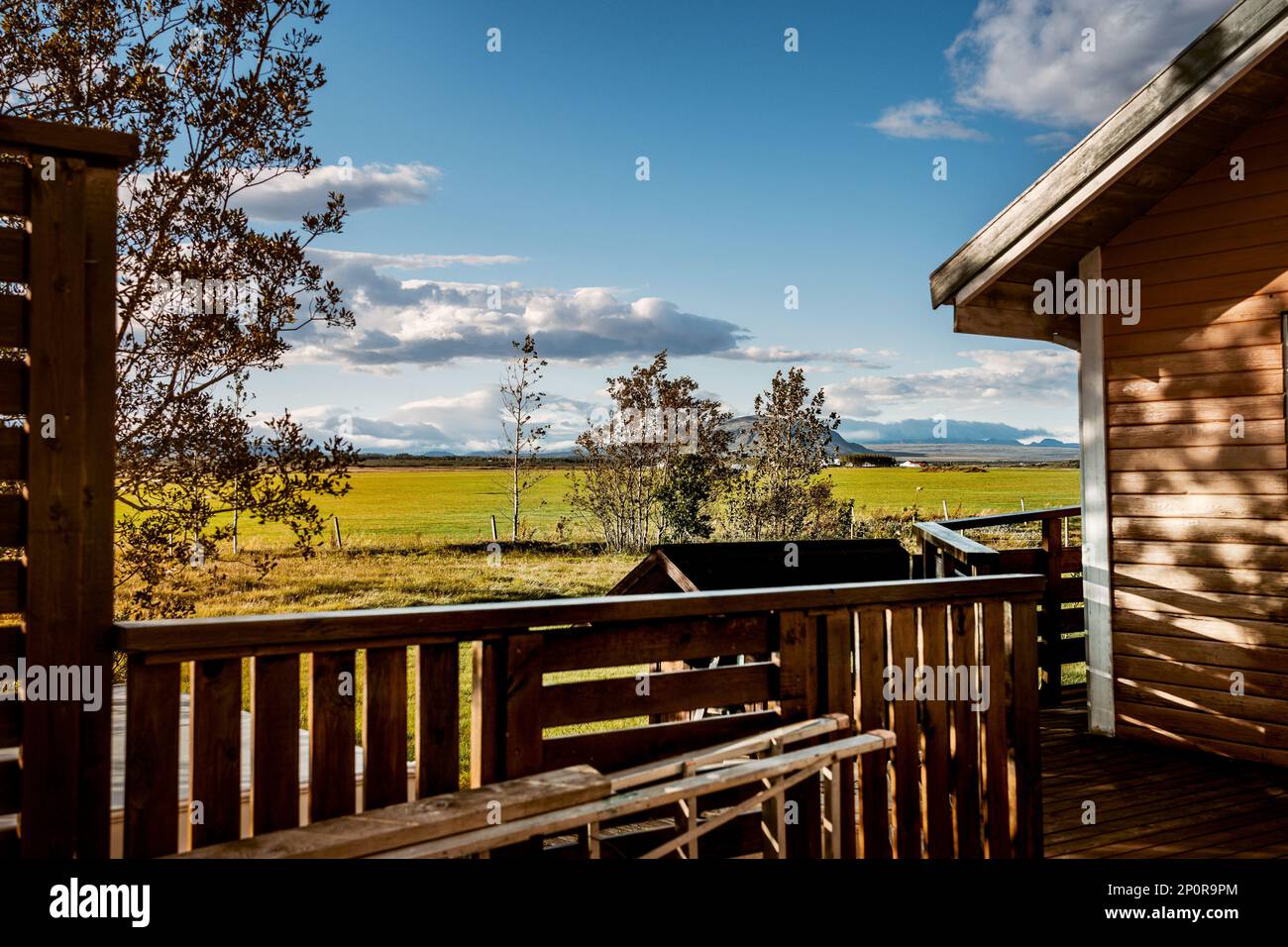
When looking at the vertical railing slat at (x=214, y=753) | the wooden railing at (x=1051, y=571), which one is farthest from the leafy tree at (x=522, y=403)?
the vertical railing slat at (x=214, y=753)

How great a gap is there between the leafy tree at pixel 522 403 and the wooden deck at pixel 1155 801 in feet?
53.7

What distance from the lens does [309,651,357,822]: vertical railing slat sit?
2.10 metres

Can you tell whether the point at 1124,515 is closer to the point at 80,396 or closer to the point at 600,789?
the point at 600,789

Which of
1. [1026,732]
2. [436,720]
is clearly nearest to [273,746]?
[436,720]

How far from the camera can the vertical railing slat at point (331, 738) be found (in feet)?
6.90

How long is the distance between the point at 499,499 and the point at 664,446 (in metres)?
32.2

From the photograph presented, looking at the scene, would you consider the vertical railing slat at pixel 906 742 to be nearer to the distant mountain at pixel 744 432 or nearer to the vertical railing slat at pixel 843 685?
the vertical railing slat at pixel 843 685

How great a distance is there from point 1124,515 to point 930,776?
2986 mm

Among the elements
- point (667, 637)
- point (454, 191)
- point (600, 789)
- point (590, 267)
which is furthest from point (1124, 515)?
point (590, 267)

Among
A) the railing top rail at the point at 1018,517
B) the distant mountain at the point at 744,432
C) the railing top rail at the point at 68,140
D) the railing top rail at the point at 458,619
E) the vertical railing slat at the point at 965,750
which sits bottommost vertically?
the vertical railing slat at the point at 965,750

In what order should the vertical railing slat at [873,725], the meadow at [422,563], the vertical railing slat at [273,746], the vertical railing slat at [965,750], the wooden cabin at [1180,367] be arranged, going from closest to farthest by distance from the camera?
the vertical railing slat at [273,746], the vertical railing slat at [873,725], the vertical railing slat at [965,750], the wooden cabin at [1180,367], the meadow at [422,563]

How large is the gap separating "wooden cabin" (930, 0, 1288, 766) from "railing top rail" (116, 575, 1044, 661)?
8.71ft

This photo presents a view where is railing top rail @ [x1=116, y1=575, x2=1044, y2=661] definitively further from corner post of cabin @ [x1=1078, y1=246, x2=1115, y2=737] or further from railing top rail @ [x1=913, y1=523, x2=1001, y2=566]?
corner post of cabin @ [x1=1078, y1=246, x2=1115, y2=737]

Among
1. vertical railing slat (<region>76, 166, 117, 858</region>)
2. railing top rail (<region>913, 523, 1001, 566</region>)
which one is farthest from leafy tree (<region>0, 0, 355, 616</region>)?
vertical railing slat (<region>76, 166, 117, 858</region>)
